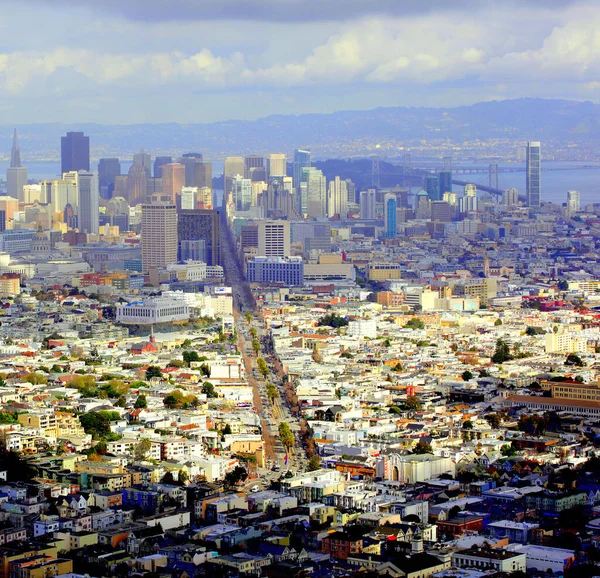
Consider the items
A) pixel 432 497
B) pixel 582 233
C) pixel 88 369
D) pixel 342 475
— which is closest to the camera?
pixel 432 497

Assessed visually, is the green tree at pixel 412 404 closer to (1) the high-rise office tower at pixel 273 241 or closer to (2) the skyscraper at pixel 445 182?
(1) the high-rise office tower at pixel 273 241

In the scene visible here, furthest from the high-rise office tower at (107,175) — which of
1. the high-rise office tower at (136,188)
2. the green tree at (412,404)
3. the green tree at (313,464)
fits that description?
the green tree at (313,464)

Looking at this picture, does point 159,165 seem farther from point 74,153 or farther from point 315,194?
point 315,194

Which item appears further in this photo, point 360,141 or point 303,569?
point 360,141

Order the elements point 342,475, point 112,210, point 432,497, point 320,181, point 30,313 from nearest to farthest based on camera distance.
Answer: point 432,497, point 342,475, point 30,313, point 112,210, point 320,181

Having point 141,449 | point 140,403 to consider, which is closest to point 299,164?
point 140,403

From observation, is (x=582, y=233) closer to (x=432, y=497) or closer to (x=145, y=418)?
(x=145, y=418)

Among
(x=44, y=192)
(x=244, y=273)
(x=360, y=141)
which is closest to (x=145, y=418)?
(x=244, y=273)
